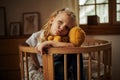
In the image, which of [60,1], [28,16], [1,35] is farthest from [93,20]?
[1,35]

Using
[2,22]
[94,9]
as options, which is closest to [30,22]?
[2,22]

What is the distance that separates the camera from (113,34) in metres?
2.98

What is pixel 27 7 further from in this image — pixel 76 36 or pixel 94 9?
pixel 76 36

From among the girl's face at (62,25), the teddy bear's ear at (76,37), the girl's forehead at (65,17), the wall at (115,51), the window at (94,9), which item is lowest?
the wall at (115,51)

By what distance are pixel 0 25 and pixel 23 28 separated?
32cm

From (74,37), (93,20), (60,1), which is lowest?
(74,37)

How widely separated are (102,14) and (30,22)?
39.3 inches

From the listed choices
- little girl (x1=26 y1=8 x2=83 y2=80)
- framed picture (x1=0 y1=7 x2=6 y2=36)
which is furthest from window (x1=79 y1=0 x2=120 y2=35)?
little girl (x1=26 y1=8 x2=83 y2=80)

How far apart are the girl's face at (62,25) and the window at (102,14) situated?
4.92 ft

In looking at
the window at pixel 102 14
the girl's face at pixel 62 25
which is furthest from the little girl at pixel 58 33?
the window at pixel 102 14

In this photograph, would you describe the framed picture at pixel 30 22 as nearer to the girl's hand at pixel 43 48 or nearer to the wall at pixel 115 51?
the wall at pixel 115 51

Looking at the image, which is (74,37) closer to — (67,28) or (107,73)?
(67,28)

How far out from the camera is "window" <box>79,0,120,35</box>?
2982 mm

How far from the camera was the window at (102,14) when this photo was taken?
2.98 metres
